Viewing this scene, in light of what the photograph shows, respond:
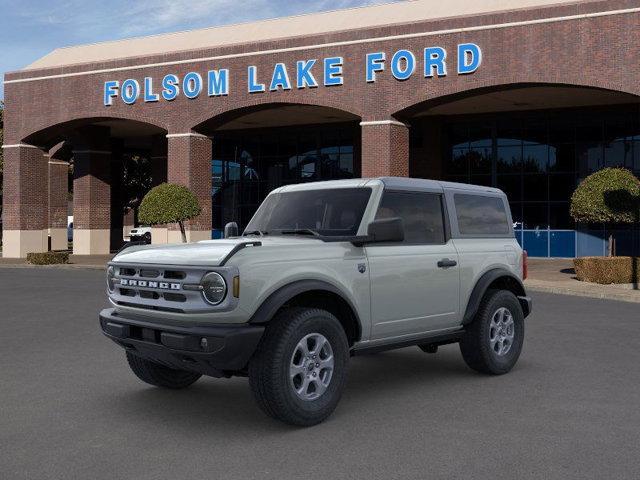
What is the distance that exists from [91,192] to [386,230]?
35217 millimetres

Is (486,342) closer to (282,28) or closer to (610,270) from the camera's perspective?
(610,270)

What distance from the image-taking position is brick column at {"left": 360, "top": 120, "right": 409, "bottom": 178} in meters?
27.9

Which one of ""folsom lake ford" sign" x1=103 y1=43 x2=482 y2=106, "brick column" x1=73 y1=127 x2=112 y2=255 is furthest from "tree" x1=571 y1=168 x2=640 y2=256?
"brick column" x1=73 y1=127 x2=112 y2=255

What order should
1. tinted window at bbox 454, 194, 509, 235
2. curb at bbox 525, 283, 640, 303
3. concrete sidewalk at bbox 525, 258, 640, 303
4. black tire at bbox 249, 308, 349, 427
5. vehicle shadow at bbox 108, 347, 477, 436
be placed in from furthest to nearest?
1. concrete sidewalk at bbox 525, 258, 640, 303
2. curb at bbox 525, 283, 640, 303
3. tinted window at bbox 454, 194, 509, 235
4. vehicle shadow at bbox 108, 347, 477, 436
5. black tire at bbox 249, 308, 349, 427

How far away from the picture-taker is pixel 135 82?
33.5 meters

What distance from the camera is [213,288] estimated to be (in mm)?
5836

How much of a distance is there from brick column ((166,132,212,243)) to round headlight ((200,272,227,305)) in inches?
1047

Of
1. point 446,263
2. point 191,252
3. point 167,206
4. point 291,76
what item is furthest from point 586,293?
point 167,206

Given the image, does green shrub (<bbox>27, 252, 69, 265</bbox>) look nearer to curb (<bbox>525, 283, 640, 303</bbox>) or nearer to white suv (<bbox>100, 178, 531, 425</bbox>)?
curb (<bbox>525, 283, 640, 303</bbox>)

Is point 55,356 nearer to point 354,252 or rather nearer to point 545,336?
point 354,252

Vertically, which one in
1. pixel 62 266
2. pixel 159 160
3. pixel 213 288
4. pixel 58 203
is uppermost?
pixel 159 160

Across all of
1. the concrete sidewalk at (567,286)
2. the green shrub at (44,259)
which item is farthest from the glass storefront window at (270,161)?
the concrete sidewalk at (567,286)

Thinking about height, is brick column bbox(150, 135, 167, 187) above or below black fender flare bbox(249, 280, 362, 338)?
above

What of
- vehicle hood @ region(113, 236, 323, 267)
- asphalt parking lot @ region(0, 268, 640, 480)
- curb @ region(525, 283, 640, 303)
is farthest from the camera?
curb @ region(525, 283, 640, 303)
